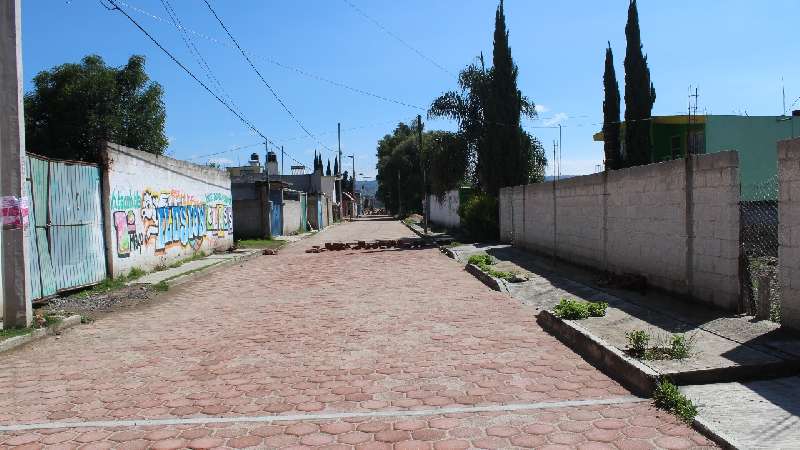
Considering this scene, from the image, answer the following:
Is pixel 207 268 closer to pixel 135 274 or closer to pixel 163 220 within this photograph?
pixel 163 220

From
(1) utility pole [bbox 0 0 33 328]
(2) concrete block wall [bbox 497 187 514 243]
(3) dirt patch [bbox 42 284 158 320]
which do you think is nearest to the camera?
(1) utility pole [bbox 0 0 33 328]

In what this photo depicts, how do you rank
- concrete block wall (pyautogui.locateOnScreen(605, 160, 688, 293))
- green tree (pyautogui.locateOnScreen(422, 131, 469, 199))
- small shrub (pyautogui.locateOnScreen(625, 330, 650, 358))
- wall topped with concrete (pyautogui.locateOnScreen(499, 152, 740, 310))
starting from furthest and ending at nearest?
green tree (pyautogui.locateOnScreen(422, 131, 469, 199)) → concrete block wall (pyautogui.locateOnScreen(605, 160, 688, 293)) → wall topped with concrete (pyautogui.locateOnScreen(499, 152, 740, 310)) → small shrub (pyautogui.locateOnScreen(625, 330, 650, 358))

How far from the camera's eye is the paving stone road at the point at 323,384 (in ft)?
14.4

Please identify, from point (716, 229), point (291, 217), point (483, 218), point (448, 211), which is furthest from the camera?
point (291, 217)

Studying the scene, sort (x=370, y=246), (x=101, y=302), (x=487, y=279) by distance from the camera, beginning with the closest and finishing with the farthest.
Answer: (x=101, y=302) < (x=487, y=279) < (x=370, y=246)

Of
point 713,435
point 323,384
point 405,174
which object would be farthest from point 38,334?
point 405,174

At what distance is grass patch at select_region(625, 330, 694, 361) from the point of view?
5.64 m

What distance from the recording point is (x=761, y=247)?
24.9ft

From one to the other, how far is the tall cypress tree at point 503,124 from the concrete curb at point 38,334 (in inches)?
814

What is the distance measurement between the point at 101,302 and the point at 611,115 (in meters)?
25.2

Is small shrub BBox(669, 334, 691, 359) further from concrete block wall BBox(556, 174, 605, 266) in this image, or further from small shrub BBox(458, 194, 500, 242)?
small shrub BBox(458, 194, 500, 242)

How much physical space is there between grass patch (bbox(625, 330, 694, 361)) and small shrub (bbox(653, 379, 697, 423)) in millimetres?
677

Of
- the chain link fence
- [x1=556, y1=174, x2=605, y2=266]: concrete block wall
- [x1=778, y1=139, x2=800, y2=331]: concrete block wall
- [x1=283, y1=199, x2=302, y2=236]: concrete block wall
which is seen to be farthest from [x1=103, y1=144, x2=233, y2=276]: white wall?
[x1=283, y1=199, x2=302, y2=236]: concrete block wall

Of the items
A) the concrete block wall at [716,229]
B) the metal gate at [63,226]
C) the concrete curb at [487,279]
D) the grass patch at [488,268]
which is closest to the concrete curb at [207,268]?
the metal gate at [63,226]
